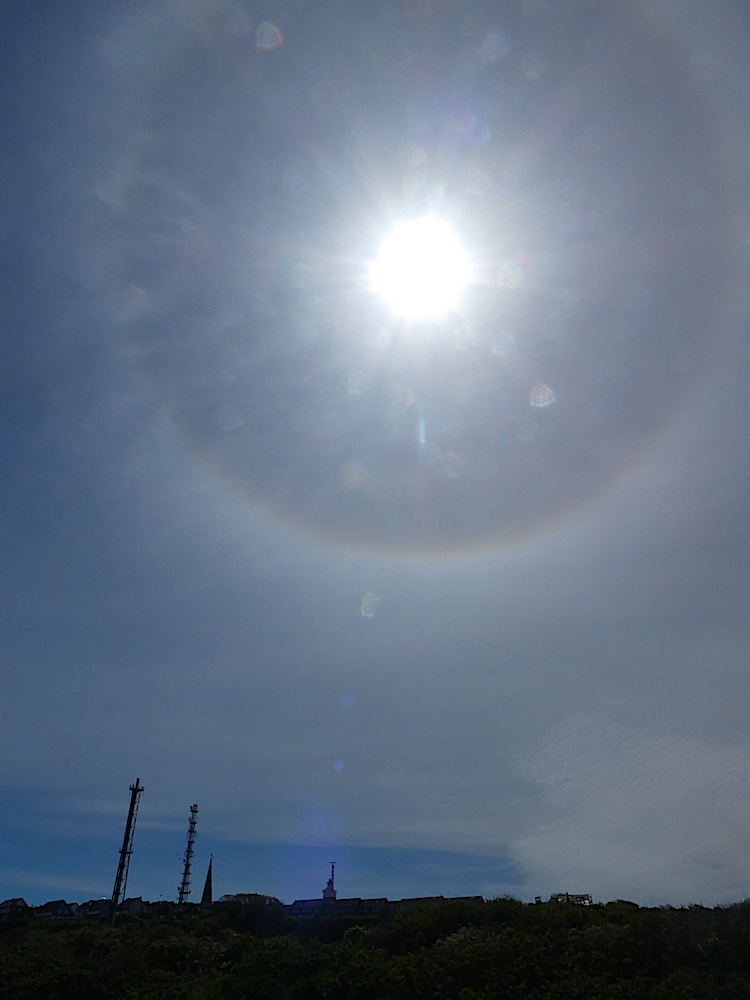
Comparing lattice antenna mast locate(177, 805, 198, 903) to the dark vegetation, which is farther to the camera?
lattice antenna mast locate(177, 805, 198, 903)

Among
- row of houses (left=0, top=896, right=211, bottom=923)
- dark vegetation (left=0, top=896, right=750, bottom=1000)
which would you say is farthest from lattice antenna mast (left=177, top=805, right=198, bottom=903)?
dark vegetation (left=0, top=896, right=750, bottom=1000)

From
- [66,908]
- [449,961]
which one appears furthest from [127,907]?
[449,961]

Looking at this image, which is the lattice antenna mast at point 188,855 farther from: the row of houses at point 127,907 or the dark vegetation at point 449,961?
the dark vegetation at point 449,961

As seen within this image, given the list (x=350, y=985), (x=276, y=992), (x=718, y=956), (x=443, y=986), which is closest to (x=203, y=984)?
(x=276, y=992)

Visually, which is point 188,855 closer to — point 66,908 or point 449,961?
point 66,908

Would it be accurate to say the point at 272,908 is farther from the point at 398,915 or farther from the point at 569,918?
the point at 569,918

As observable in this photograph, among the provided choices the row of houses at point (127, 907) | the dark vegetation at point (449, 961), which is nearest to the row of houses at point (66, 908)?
the row of houses at point (127, 907)

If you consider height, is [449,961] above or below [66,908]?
below

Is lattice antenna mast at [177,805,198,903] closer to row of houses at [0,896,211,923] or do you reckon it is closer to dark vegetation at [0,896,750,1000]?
row of houses at [0,896,211,923]
